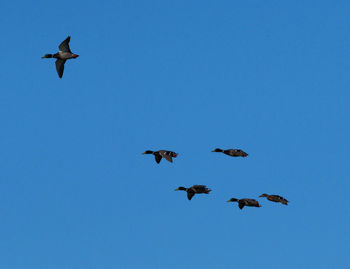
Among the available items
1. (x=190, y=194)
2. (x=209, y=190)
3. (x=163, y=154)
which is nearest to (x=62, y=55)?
(x=163, y=154)

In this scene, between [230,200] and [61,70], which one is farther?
[230,200]

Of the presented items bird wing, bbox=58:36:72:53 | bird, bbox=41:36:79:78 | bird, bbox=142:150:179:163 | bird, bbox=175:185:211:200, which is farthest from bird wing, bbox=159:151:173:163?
bird wing, bbox=58:36:72:53

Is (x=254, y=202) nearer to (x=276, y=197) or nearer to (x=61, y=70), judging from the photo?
(x=276, y=197)

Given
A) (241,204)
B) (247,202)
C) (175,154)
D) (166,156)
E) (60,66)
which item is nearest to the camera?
(60,66)

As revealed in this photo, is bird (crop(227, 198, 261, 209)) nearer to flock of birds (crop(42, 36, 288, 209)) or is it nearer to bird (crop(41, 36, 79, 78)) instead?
flock of birds (crop(42, 36, 288, 209))

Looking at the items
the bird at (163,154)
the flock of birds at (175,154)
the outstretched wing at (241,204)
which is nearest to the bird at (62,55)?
the flock of birds at (175,154)

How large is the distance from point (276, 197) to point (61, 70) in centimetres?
3077

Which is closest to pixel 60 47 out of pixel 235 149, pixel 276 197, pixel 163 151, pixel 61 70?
pixel 61 70

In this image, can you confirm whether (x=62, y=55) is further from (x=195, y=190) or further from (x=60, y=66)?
(x=195, y=190)

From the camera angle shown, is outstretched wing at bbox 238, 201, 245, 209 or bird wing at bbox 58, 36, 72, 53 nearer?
bird wing at bbox 58, 36, 72, 53

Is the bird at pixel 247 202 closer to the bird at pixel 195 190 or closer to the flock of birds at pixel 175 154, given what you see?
the flock of birds at pixel 175 154

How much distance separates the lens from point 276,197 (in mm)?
104312

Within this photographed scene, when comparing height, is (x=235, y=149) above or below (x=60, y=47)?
below

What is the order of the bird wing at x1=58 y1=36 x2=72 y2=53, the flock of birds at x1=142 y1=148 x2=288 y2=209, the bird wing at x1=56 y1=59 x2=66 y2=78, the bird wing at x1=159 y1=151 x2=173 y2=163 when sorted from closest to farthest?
the bird wing at x1=159 y1=151 x2=173 y2=163
the bird wing at x1=58 y1=36 x2=72 y2=53
the bird wing at x1=56 y1=59 x2=66 y2=78
the flock of birds at x1=142 y1=148 x2=288 y2=209
